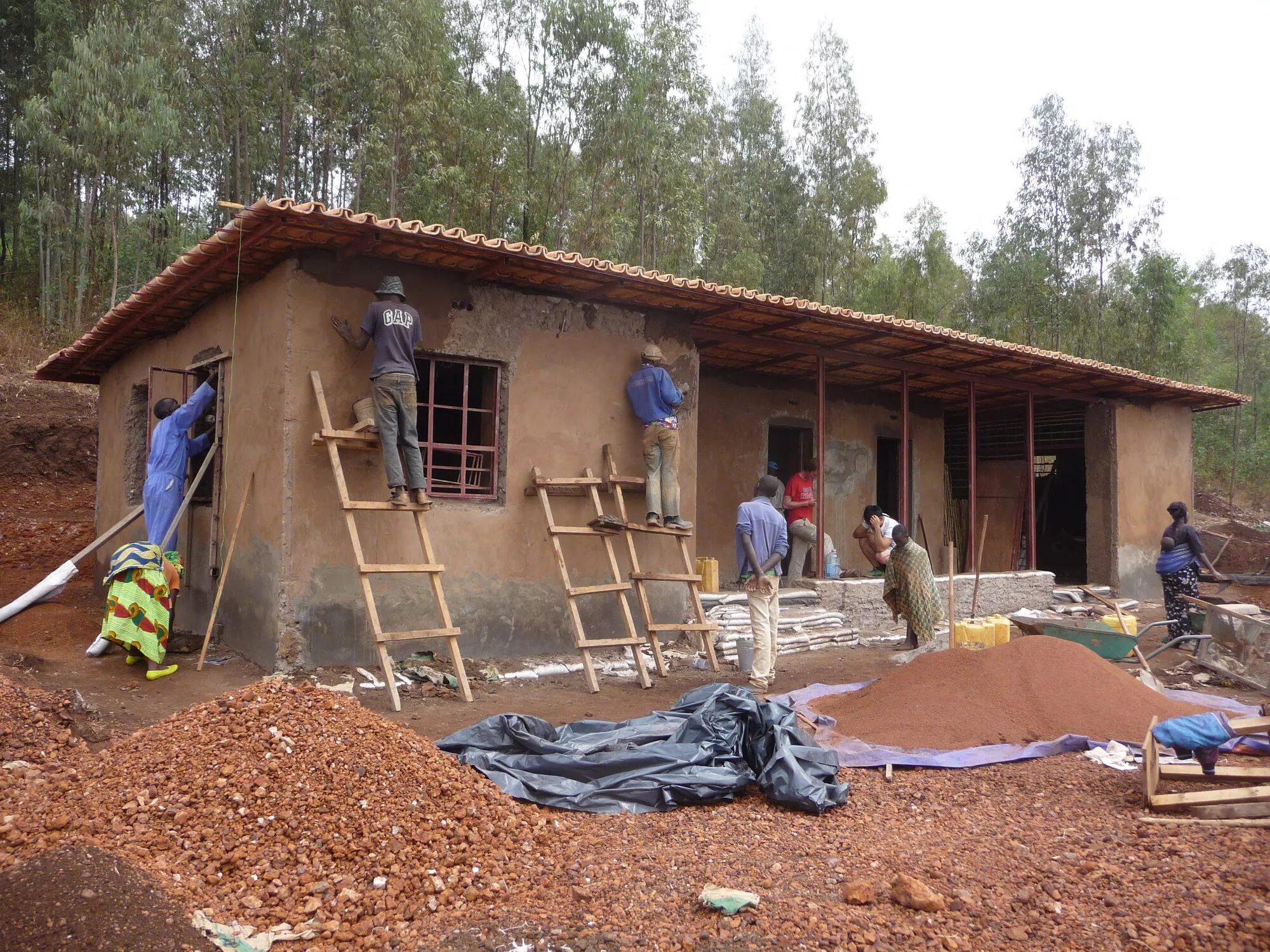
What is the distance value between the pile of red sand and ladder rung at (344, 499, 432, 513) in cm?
331

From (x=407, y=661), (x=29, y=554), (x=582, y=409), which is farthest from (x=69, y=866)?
(x=29, y=554)

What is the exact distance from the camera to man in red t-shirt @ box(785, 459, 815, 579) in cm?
1117

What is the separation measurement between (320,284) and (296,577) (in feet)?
7.51

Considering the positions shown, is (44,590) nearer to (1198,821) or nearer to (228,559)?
(228,559)

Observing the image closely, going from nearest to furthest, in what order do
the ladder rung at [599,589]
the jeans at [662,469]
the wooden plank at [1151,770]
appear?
the wooden plank at [1151,770], the ladder rung at [599,589], the jeans at [662,469]

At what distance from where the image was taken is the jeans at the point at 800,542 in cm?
1114

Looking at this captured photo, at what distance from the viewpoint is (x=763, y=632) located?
747 centimetres

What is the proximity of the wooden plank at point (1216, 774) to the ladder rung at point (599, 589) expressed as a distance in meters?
4.30

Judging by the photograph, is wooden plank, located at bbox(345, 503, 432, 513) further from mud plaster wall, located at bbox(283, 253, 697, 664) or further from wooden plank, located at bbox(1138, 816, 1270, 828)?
wooden plank, located at bbox(1138, 816, 1270, 828)

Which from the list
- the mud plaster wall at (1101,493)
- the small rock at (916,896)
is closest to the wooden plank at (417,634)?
the small rock at (916,896)

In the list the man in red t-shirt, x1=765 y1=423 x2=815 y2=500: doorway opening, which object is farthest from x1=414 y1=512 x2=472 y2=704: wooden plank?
x1=765 y1=423 x2=815 y2=500: doorway opening

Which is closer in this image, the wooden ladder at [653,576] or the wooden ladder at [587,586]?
the wooden ladder at [587,586]

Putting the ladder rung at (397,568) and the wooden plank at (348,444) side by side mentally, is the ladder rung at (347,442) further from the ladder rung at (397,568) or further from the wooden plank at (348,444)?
the ladder rung at (397,568)

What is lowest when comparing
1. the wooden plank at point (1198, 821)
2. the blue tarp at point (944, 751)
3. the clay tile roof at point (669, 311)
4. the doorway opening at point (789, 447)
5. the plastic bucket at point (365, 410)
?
the blue tarp at point (944, 751)
